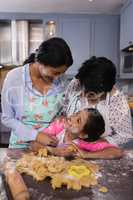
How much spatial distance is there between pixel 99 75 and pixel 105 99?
134mm

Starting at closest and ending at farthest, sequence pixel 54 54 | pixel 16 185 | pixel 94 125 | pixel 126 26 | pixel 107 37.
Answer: pixel 16 185, pixel 54 54, pixel 94 125, pixel 126 26, pixel 107 37

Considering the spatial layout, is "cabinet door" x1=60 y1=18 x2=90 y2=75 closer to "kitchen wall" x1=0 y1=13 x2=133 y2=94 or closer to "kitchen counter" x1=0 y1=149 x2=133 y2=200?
"kitchen wall" x1=0 y1=13 x2=133 y2=94

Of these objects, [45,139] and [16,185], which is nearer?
[16,185]

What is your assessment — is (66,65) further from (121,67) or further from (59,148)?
(121,67)

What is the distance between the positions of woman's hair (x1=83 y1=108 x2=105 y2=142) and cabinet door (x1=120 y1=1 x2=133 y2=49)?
7.25 ft

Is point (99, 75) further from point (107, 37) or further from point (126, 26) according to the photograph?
point (107, 37)

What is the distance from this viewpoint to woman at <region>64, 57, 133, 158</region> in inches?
52.8

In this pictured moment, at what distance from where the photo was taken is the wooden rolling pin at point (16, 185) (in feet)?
2.62

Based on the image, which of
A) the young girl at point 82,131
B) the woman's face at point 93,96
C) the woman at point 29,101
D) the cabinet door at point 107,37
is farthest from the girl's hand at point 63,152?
the cabinet door at point 107,37

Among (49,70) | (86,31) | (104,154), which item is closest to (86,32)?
(86,31)

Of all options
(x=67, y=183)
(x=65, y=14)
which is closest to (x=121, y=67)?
(x=65, y=14)

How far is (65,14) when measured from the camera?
411cm

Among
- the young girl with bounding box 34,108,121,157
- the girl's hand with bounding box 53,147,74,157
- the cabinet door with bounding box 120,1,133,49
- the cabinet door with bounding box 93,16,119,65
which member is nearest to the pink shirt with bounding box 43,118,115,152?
the young girl with bounding box 34,108,121,157

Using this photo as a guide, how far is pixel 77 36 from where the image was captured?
13.6 ft
